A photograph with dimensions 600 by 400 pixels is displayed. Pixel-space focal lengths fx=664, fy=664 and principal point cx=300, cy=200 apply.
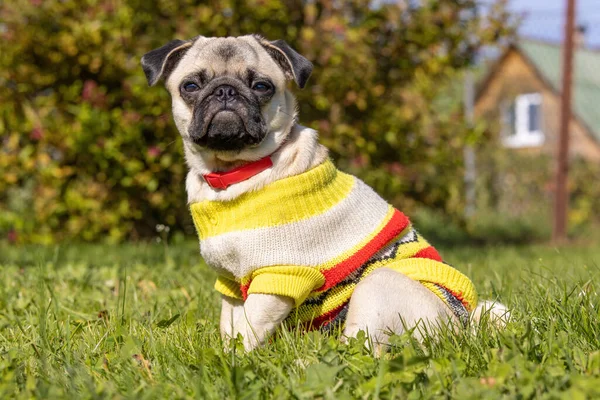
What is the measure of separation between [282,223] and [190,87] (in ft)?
3.10

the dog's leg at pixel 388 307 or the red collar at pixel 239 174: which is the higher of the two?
the red collar at pixel 239 174

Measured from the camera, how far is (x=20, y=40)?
7.10m

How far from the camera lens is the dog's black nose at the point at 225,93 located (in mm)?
3134

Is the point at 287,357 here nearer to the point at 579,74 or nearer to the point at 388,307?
the point at 388,307

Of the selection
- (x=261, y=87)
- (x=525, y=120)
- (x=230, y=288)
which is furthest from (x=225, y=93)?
(x=525, y=120)

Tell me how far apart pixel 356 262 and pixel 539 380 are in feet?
3.48

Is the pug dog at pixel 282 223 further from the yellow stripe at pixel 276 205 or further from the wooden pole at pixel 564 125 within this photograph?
the wooden pole at pixel 564 125

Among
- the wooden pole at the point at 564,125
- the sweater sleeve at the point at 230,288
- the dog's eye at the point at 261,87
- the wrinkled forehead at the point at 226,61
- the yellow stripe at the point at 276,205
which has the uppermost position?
the wrinkled forehead at the point at 226,61

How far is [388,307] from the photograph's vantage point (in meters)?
2.79

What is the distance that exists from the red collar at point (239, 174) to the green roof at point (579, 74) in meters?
17.5

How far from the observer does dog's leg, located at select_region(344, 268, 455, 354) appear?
2.77 meters

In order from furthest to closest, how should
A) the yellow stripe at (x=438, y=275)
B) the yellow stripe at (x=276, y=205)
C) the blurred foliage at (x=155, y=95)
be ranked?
the blurred foliage at (x=155, y=95) < the yellow stripe at (x=438, y=275) < the yellow stripe at (x=276, y=205)

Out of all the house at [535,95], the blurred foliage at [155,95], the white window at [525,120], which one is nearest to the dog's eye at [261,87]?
the blurred foliage at [155,95]

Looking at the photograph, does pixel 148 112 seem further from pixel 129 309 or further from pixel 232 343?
pixel 232 343
